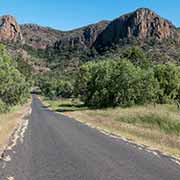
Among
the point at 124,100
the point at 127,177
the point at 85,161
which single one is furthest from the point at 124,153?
the point at 124,100

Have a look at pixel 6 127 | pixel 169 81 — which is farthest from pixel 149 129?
pixel 169 81

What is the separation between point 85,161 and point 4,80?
3316 cm

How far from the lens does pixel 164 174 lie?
36.7 ft

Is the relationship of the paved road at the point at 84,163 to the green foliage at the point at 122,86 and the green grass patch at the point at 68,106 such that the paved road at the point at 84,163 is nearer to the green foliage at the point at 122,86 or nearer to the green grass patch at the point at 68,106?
the green foliage at the point at 122,86

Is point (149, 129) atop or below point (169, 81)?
below

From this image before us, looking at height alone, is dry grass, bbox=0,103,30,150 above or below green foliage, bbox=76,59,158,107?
below

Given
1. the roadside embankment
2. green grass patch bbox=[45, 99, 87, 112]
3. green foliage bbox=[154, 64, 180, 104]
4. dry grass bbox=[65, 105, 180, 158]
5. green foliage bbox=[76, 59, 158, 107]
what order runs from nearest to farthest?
dry grass bbox=[65, 105, 180, 158]
the roadside embankment
green foliage bbox=[76, 59, 158, 107]
green foliage bbox=[154, 64, 180, 104]
green grass patch bbox=[45, 99, 87, 112]

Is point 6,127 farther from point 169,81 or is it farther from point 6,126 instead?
point 169,81

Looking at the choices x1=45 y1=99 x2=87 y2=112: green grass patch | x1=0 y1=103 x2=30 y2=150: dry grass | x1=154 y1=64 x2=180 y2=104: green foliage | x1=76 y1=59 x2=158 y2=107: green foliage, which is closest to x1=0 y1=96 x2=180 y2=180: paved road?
x1=0 y1=103 x2=30 y2=150: dry grass

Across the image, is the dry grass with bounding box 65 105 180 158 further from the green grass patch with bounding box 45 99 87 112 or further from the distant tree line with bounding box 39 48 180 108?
the green grass patch with bounding box 45 99 87 112

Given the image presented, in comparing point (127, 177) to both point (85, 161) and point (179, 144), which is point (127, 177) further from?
point (179, 144)

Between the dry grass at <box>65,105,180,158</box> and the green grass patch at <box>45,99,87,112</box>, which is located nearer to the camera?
the dry grass at <box>65,105,180,158</box>

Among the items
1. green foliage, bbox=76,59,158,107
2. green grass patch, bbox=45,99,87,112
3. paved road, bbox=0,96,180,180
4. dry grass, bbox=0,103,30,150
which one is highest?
green foliage, bbox=76,59,158,107

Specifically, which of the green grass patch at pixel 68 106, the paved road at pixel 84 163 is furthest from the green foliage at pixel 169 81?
the paved road at pixel 84 163
